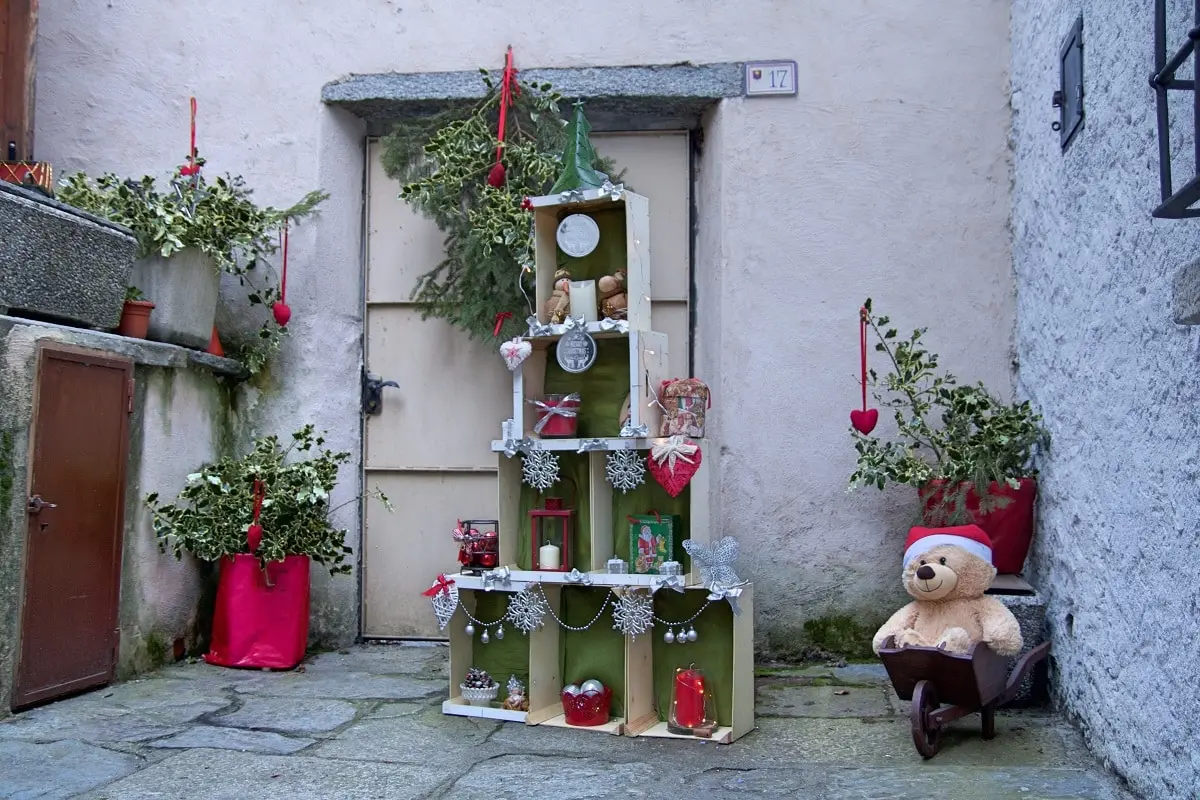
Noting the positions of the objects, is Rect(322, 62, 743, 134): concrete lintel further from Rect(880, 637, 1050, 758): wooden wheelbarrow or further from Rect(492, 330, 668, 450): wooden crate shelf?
Rect(880, 637, 1050, 758): wooden wheelbarrow

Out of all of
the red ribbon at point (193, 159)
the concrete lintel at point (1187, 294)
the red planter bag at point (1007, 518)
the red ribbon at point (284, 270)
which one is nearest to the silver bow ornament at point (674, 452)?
the red planter bag at point (1007, 518)

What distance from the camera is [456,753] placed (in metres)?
3.81

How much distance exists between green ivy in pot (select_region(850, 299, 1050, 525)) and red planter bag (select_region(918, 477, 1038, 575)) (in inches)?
1.2

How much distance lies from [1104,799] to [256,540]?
340 centimetres

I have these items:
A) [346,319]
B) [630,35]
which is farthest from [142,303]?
[630,35]

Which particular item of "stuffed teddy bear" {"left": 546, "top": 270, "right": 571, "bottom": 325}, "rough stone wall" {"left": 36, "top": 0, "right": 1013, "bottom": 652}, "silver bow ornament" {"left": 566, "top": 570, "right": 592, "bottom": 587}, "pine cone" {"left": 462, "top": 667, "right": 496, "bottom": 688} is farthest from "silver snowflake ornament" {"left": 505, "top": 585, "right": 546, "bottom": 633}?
"rough stone wall" {"left": 36, "top": 0, "right": 1013, "bottom": 652}

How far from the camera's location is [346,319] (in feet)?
18.5

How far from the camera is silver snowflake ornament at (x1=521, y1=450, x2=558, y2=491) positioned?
13.9 feet

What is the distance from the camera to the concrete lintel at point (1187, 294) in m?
2.47

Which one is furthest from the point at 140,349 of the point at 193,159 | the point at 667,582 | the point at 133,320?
the point at 667,582

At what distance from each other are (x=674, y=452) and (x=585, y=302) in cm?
67

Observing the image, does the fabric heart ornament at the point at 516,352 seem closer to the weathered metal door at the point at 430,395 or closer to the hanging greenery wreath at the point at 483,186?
the hanging greenery wreath at the point at 483,186

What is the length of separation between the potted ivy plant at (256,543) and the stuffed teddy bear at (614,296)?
1664 millimetres

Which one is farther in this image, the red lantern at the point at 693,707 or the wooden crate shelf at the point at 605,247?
the wooden crate shelf at the point at 605,247
